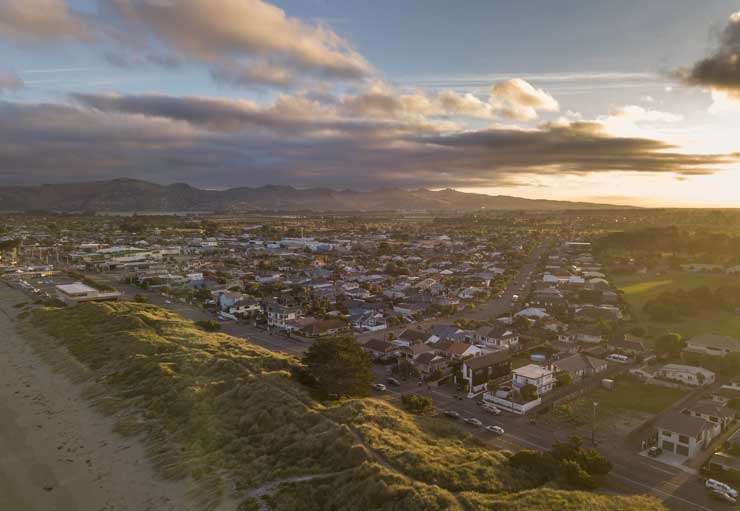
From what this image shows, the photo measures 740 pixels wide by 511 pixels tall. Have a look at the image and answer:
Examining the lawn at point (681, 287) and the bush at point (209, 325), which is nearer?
the bush at point (209, 325)

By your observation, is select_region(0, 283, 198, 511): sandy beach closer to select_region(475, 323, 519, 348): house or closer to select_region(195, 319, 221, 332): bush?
select_region(195, 319, 221, 332): bush

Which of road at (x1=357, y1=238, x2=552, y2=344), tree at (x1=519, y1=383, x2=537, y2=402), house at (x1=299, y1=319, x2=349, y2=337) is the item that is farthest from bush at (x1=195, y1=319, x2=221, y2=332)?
tree at (x1=519, y1=383, x2=537, y2=402)

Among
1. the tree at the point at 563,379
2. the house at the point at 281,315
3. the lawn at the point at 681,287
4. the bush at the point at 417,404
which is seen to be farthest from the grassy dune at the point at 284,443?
the lawn at the point at 681,287

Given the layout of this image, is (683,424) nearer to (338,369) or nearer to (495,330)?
(338,369)

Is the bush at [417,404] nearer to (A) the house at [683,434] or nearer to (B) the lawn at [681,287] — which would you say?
(A) the house at [683,434]

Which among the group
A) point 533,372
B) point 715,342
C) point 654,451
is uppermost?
point 715,342

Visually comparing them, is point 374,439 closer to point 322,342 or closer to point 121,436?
point 322,342

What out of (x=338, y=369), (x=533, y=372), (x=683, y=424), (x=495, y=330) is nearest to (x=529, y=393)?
(x=533, y=372)
